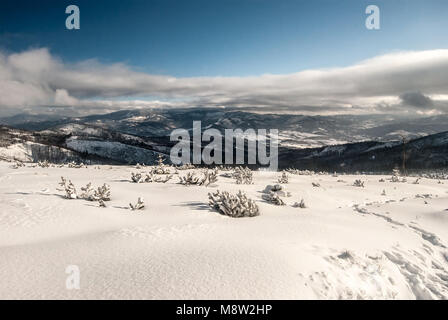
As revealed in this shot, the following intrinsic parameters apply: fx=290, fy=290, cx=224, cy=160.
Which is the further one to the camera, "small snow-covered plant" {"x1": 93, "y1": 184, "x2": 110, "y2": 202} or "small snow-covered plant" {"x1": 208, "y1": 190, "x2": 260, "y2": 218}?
"small snow-covered plant" {"x1": 93, "y1": 184, "x2": 110, "y2": 202}

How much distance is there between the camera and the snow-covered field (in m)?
3.79

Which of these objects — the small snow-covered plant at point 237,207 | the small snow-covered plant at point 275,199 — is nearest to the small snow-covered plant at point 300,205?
the small snow-covered plant at point 275,199

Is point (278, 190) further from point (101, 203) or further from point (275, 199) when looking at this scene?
point (101, 203)

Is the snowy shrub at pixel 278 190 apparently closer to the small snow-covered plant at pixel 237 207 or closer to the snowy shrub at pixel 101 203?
the small snow-covered plant at pixel 237 207

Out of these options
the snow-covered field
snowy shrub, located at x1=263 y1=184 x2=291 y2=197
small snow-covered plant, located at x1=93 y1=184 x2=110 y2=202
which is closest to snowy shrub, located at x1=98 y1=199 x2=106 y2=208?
the snow-covered field

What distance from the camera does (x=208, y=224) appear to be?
267 inches

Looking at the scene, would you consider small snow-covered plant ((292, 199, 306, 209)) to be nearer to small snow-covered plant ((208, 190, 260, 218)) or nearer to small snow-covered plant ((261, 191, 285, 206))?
small snow-covered plant ((261, 191, 285, 206))

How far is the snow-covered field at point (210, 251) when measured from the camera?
3787mm

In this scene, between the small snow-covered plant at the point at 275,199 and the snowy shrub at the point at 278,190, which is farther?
the snowy shrub at the point at 278,190

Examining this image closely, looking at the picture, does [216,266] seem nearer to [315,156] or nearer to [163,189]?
[163,189]

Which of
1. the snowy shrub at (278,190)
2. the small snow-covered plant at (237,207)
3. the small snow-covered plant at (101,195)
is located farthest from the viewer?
the snowy shrub at (278,190)

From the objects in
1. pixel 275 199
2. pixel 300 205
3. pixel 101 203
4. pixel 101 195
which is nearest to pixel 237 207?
pixel 275 199

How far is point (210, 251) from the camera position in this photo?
4.94m
